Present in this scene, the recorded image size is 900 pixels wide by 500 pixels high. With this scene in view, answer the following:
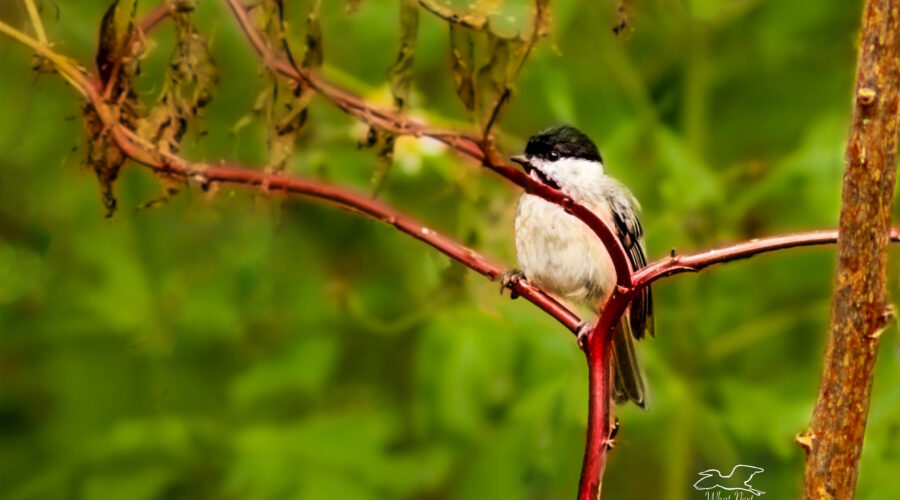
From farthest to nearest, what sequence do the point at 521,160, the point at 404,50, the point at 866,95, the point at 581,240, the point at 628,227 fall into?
1. the point at 581,240
2. the point at 628,227
3. the point at 521,160
4. the point at 404,50
5. the point at 866,95

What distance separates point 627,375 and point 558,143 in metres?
0.25

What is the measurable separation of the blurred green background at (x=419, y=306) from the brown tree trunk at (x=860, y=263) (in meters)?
0.99

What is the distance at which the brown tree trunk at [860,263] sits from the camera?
1.86 feet

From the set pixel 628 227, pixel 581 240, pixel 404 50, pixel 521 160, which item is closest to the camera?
pixel 404 50

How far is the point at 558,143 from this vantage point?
111 centimetres

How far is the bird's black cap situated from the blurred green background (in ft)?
1.47

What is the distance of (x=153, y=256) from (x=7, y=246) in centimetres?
147

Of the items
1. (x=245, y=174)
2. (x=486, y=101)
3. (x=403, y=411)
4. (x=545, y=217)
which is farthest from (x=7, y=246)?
(x=403, y=411)

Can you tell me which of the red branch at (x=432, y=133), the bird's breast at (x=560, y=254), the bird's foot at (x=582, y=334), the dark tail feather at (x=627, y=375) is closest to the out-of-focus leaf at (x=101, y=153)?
the red branch at (x=432, y=133)

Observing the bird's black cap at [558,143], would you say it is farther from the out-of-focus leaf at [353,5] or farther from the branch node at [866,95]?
the branch node at [866,95]

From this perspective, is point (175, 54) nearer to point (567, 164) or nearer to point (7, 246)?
point (7, 246)

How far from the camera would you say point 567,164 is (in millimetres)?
1188

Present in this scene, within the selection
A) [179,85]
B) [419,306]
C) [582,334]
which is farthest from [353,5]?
[419,306]

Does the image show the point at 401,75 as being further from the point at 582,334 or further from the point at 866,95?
the point at 866,95
